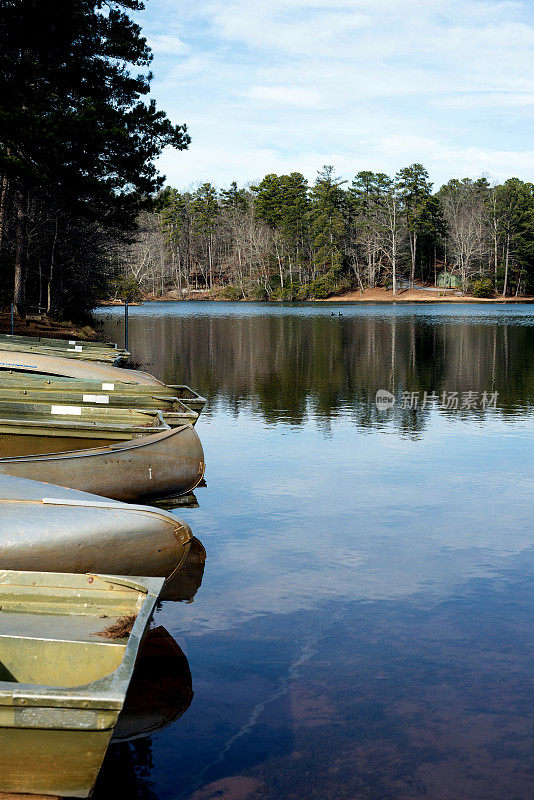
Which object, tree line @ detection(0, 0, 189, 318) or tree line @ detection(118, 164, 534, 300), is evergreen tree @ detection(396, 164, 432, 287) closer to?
tree line @ detection(118, 164, 534, 300)

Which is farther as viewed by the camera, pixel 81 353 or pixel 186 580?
pixel 81 353

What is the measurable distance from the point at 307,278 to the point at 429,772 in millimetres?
122087

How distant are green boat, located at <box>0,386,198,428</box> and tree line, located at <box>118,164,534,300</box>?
90.4 meters

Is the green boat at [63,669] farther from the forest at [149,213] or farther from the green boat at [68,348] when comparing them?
the forest at [149,213]

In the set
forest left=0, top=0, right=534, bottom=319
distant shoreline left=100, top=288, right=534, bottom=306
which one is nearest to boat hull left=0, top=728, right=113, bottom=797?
forest left=0, top=0, right=534, bottom=319

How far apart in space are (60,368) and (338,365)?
15904 millimetres

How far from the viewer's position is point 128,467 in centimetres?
1052

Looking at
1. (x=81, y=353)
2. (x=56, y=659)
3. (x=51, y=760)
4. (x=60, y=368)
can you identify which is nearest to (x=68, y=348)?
(x=81, y=353)

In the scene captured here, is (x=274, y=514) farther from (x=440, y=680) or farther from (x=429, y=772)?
(x=429, y=772)

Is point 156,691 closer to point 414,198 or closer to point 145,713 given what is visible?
point 145,713

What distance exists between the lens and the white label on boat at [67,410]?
12.1m

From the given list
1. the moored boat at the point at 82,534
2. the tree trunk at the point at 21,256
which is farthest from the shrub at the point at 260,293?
the moored boat at the point at 82,534

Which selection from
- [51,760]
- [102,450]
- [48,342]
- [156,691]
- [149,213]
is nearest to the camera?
[51,760]

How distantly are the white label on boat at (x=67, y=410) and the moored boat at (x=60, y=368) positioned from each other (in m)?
3.32
